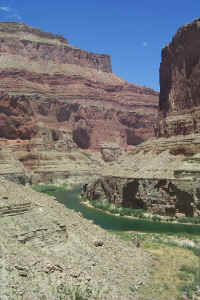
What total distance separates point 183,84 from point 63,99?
7322cm

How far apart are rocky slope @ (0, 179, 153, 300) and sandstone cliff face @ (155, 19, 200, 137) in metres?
31.7

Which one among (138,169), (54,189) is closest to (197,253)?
(138,169)

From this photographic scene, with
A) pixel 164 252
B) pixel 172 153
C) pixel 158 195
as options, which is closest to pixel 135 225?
pixel 158 195

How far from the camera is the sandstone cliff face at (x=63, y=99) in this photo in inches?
3617

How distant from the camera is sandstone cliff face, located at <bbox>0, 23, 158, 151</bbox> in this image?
91.9 metres

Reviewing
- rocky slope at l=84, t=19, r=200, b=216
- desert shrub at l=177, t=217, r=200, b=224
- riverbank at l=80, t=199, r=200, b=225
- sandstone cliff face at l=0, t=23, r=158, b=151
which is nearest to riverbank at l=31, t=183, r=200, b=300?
riverbank at l=80, t=199, r=200, b=225

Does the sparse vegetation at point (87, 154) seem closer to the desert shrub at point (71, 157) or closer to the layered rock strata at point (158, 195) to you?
the desert shrub at point (71, 157)

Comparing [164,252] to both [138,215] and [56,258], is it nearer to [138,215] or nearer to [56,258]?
[56,258]

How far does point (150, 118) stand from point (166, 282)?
119705mm

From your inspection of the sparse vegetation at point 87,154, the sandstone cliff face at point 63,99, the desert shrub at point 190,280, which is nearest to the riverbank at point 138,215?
the desert shrub at point 190,280

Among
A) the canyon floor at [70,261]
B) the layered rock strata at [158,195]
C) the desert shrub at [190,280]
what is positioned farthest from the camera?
the layered rock strata at [158,195]

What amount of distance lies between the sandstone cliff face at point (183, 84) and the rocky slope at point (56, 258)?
3165 cm

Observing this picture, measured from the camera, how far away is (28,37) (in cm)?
16225

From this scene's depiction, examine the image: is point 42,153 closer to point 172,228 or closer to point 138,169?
point 138,169
